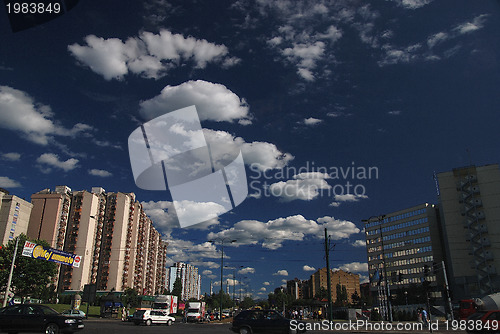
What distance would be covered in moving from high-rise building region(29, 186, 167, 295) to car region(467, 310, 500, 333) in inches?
3864

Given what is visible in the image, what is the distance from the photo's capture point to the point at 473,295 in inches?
3024

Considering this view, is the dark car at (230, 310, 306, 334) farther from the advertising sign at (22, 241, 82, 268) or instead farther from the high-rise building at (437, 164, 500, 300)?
the high-rise building at (437, 164, 500, 300)

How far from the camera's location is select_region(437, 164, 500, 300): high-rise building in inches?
3046

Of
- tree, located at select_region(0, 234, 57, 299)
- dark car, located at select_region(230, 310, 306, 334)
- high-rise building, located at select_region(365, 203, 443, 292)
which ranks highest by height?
high-rise building, located at select_region(365, 203, 443, 292)

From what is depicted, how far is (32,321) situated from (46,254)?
22.9 m

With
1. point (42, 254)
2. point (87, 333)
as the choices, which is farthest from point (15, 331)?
point (42, 254)

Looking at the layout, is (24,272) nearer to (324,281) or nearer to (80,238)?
(80,238)

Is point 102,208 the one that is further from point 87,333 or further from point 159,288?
point 87,333

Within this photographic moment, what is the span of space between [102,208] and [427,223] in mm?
92748

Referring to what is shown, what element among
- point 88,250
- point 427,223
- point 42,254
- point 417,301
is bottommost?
point 417,301

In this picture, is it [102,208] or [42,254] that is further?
[102,208]

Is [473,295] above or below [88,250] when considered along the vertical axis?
below

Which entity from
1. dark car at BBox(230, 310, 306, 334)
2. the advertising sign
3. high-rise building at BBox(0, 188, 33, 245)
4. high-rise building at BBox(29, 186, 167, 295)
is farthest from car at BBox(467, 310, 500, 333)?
high-rise building at BBox(29, 186, 167, 295)

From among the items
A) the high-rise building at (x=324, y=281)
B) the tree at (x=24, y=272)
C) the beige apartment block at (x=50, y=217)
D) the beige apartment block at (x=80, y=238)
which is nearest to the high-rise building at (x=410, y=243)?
the tree at (x=24, y=272)
